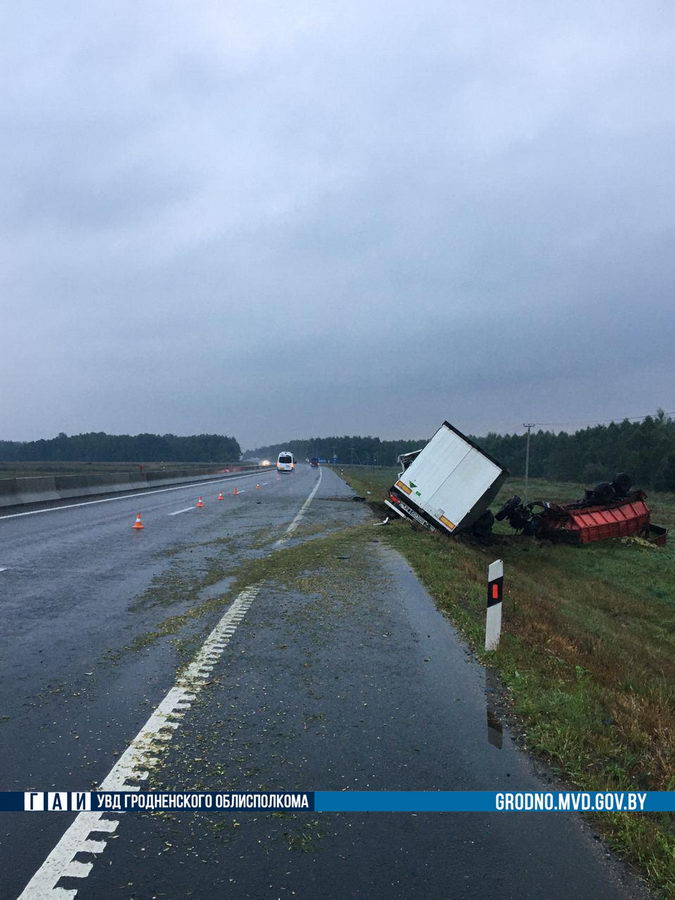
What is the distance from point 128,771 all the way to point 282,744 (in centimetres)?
98

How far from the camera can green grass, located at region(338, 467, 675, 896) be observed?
11.7 ft

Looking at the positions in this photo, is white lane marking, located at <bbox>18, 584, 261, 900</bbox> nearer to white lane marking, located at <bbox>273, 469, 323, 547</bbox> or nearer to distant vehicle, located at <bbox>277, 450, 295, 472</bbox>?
white lane marking, located at <bbox>273, 469, 323, 547</bbox>

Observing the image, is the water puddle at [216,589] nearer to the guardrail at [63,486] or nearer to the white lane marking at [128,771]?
the white lane marking at [128,771]

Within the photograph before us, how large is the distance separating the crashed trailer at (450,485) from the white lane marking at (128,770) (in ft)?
38.1

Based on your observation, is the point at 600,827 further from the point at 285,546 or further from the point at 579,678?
the point at 285,546

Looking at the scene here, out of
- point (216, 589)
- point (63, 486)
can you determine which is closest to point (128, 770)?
point (216, 589)

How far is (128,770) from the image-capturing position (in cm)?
348

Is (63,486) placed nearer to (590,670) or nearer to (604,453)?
(590,670)

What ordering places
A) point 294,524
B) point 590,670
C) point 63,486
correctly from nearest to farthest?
1. point 590,670
2. point 294,524
3. point 63,486

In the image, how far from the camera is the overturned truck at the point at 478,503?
1673 centimetres

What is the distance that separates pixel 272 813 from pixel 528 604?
22.0 feet

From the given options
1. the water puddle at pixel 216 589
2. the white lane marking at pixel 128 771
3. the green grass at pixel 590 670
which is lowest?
the green grass at pixel 590 670

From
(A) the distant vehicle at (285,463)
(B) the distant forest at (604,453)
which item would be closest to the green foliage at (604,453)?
(B) the distant forest at (604,453)

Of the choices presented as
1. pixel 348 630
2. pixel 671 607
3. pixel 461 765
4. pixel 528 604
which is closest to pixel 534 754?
pixel 461 765
